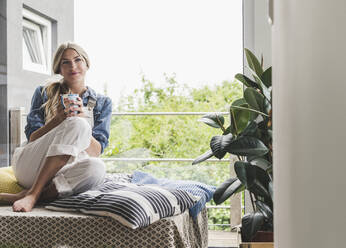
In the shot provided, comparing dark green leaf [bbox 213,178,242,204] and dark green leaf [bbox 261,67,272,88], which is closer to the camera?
dark green leaf [bbox 213,178,242,204]

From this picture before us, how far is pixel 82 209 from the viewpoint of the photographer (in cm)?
201

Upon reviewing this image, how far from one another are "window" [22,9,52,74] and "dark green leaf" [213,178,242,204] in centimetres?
227

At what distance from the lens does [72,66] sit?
9.14 ft

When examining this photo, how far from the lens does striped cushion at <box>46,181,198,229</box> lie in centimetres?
187

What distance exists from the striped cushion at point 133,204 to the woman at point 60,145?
128 millimetres

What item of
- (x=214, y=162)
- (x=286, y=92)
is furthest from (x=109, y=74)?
(x=286, y=92)

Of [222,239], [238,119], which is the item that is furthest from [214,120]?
[222,239]

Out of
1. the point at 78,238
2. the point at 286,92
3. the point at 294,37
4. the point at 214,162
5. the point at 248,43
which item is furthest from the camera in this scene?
the point at 214,162

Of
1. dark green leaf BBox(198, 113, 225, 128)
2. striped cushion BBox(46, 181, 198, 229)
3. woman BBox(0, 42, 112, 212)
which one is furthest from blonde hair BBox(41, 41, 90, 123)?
dark green leaf BBox(198, 113, 225, 128)

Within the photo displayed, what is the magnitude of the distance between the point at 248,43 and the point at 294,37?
2.56 meters

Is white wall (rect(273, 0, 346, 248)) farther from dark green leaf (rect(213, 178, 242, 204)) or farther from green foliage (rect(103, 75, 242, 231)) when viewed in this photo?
green foliage (rect(103, 75, 242, 231))

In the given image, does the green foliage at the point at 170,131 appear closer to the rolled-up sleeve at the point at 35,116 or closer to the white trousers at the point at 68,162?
the rolled-up sleeve at the point at 35,116

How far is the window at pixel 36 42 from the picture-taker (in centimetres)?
369

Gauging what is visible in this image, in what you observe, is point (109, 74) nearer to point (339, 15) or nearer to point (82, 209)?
point (82, 209)
